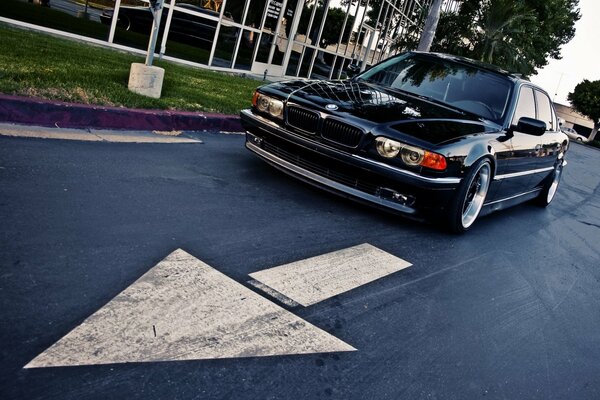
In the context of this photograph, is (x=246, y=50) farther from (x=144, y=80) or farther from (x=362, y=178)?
(x=362, y=178)

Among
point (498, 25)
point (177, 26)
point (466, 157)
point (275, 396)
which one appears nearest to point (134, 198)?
point (275, 396)

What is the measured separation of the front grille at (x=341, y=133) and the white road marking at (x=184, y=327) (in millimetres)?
1928

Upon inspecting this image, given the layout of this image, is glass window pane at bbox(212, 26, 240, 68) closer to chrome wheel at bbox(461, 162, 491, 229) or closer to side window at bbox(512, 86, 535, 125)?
side window at bbox(512, 86, 535, 125)

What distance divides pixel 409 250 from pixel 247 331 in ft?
6.88

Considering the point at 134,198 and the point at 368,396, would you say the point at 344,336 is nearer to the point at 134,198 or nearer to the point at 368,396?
the point at 368,396

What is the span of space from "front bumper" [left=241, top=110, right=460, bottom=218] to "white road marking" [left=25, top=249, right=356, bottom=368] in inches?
72.6

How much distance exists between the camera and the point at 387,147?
13.7 feet

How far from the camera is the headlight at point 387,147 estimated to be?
164 inches

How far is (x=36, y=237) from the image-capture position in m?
2.73

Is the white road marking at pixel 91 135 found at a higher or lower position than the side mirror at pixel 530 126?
lower

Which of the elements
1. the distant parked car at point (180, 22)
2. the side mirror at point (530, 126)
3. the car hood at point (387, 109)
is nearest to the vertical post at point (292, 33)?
the distant parked car at point (180, 22)

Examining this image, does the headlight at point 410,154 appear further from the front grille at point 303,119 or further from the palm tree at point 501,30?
the palm tree at point 501,30

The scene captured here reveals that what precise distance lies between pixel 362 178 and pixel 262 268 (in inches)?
61.8

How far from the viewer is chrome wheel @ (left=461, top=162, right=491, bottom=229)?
483 cm
